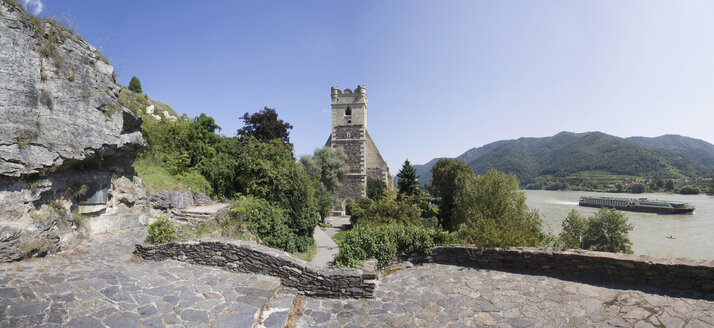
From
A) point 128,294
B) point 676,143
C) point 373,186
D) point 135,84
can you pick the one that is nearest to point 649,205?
point 373,186

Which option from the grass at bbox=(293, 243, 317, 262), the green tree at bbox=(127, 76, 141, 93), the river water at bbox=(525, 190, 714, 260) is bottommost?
the river water at bbox=(525, 190, 714, 260)

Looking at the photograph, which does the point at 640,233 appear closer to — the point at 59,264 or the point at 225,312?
the point at 225,312

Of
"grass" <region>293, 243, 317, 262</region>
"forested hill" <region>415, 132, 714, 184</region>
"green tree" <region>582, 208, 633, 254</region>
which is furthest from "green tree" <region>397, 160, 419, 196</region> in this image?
"forested hill" <region>415, 132, 714, 184</region>

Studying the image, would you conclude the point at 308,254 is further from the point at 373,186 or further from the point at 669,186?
the point at 669,186

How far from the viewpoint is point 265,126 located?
21.4 m

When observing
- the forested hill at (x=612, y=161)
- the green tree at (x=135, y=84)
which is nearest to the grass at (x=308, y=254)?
the green tree at (x=135, y=84)

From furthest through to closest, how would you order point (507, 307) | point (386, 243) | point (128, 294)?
1. point (386, 243)
2. point (507, 307)
3. point (128, 294)

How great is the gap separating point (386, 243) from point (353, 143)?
64.5 ft

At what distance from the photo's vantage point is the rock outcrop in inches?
186

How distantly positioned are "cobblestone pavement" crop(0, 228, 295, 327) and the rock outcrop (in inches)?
32.5

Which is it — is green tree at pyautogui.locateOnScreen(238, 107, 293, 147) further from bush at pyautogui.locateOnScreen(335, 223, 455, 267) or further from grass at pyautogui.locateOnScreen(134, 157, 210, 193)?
bush at pyautogui.locateOnScreen(335, 223, 455, 267)

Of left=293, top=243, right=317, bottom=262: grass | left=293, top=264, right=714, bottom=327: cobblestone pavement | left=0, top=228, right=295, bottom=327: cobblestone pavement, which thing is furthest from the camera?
left=293, top=243, right=317, bottom=262: grass

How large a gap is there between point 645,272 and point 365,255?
547 centimetres

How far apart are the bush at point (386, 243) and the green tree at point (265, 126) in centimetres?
1569
